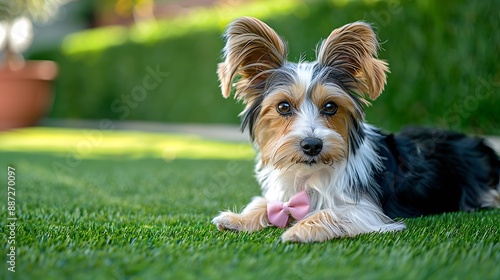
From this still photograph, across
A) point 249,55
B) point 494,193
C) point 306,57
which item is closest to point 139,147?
point 306,57

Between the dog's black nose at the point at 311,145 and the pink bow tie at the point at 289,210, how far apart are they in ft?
1.11

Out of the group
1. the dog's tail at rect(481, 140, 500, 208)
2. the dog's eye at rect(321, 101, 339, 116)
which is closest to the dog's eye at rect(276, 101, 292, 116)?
the dog's eye at rect(321, 101, 339, 116)

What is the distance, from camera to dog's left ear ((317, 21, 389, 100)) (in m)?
3.48

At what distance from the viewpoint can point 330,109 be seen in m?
3.41

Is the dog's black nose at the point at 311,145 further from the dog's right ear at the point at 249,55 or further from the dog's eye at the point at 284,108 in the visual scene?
the dog's right ear at the point at 249,55

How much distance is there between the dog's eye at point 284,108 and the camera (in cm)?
343

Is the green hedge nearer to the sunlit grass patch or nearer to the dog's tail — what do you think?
the dog's tail

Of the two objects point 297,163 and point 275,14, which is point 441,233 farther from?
point 275,14

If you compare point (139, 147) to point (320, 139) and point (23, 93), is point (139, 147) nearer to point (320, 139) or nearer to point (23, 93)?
point (23, 93)

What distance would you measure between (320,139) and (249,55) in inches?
32.1

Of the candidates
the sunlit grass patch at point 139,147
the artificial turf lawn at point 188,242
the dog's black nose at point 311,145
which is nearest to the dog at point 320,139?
the dog's black nose at point 311,145

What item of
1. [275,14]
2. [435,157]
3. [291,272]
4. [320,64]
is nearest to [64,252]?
[291,272]

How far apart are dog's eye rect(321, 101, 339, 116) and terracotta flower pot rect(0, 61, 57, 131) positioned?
1288 cm

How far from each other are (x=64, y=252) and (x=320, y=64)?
1.93 m
